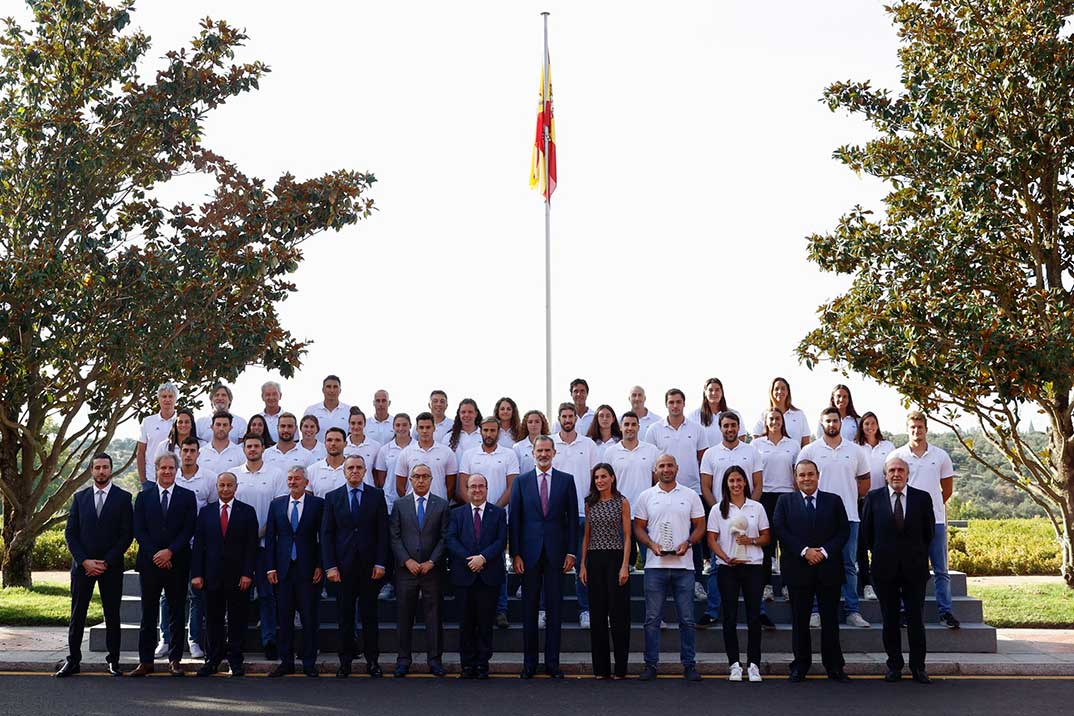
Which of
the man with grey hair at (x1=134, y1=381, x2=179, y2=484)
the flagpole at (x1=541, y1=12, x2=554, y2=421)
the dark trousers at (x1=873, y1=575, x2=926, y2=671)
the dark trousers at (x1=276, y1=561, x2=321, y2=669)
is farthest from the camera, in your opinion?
the flagpole at (x1=541, y1=12, x2=554, y2=421)

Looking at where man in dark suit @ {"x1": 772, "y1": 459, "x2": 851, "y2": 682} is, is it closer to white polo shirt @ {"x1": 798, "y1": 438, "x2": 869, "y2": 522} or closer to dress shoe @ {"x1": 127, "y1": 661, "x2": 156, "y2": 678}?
white polo shirt @ {"x1": 798, "y1": 438, "x2": 869, "y2": 522}

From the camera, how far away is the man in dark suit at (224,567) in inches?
459

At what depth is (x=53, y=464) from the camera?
1889 cm

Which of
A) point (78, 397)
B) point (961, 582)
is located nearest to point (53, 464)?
point (78, 397)

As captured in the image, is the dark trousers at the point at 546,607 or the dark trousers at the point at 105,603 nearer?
the dark trousers at the point at 546,607

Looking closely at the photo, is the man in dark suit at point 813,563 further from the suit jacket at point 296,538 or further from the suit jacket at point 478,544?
the suit jacket at point 296,538

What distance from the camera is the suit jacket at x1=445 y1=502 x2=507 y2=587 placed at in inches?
456

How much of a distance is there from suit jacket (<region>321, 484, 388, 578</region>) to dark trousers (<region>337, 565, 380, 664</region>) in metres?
0.09

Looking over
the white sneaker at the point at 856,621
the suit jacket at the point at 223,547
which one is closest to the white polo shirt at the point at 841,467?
the white sneaker at the point at 856,621

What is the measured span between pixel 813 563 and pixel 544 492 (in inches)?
108

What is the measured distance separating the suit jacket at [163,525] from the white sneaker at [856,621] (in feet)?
23.0

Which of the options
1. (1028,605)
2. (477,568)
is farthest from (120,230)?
(1028,605)

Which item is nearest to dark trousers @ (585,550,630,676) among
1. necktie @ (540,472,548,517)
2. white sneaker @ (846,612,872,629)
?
necktie @ (540,472,548,517)

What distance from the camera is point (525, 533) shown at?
38.3 feet
